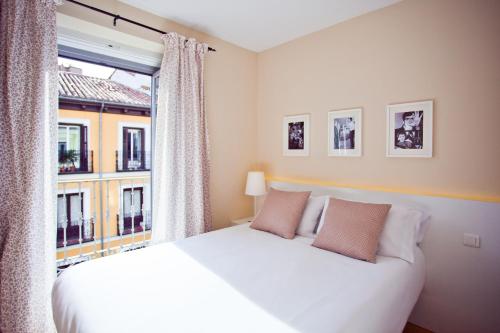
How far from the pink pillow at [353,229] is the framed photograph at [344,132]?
69 cm

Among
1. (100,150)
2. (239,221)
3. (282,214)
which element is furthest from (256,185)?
(100,150)

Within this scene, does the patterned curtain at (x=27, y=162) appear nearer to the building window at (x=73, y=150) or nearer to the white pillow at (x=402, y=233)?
the building window at (x=73, y=150)

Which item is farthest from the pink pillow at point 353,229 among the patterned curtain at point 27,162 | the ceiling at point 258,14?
the patterned curtain at point 27,162

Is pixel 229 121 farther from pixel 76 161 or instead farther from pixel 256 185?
pixel 76 161

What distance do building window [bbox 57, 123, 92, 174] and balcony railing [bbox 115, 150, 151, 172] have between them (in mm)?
497

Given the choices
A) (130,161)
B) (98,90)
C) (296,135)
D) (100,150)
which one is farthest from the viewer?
(130,161)

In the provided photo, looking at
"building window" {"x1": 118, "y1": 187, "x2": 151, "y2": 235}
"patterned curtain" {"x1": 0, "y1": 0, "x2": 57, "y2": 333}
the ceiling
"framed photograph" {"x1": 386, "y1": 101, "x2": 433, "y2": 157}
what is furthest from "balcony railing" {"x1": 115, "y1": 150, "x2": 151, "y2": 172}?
"framed photograph" {"x1": 386, "y1": 101, "x2": 433, "y2": 157}

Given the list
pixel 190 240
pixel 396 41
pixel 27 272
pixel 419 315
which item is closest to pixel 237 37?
pixel 396 41

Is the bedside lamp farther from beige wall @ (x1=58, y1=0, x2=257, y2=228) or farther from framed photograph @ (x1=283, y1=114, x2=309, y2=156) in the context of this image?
framed photograph @ (x1=283, y1=114, x2=309, y2=156)

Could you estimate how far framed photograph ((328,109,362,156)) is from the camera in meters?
2.54

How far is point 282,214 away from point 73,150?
361 cm

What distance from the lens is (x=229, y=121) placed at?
10.5 feet

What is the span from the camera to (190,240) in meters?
2.26

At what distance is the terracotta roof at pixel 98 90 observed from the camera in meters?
4.12
